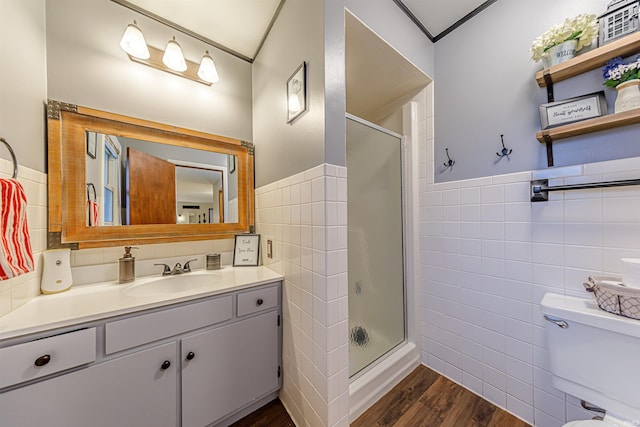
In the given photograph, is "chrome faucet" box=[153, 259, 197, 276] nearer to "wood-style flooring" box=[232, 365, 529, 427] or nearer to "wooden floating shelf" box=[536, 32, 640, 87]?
"wood-style flooring" box=[232, 365, 529, 427]

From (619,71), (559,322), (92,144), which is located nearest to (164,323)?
(92,144)

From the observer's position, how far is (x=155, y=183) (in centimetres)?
139

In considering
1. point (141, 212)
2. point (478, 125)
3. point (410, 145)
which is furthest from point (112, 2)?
point (478, 125)

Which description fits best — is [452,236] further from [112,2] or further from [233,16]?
[112,2]

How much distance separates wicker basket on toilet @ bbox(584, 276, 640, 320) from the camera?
775mm

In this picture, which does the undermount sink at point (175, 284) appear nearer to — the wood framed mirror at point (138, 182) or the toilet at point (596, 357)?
the wood framed mirror at point (138, 182)

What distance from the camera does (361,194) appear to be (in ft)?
4.94

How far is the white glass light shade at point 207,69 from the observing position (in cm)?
145

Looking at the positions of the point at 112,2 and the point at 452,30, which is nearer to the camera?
the point at 112,2

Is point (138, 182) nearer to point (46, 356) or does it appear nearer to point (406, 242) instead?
point (46, 356)

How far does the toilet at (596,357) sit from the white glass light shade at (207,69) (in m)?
2.27

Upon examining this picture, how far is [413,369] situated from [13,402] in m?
1.94

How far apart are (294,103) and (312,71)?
0.18m

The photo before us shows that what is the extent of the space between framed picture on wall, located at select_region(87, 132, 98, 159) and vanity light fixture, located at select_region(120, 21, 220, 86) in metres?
0.53
